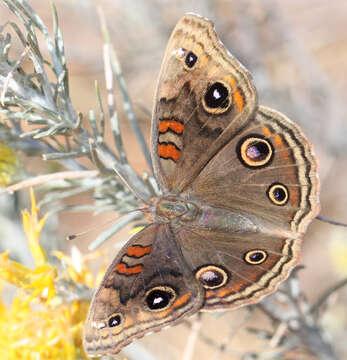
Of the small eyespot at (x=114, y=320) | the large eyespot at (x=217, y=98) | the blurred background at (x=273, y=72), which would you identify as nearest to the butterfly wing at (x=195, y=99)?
the large eyespot at (x=217, y=98)

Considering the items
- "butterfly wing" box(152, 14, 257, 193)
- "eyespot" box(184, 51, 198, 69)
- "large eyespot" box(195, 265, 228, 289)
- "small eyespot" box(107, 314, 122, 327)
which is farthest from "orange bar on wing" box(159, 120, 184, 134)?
"small eyespot" box(107, 314, 122, 327)

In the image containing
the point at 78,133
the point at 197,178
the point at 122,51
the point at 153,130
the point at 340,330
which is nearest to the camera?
the point at 78,133

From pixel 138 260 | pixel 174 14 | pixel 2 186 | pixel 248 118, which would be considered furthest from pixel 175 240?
pixel 174 14

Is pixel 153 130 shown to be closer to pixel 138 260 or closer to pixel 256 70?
pixel 138 260

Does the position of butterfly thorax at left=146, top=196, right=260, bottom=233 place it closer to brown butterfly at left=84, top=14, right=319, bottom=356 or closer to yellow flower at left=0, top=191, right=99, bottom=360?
brown butterfly at left=84, top=14, right=319, bottom=356

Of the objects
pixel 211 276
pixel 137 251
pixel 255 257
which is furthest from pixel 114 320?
pixel 255 257

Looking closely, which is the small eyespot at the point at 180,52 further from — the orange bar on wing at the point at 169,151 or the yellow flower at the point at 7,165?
the yellow flower at the point at 7,165

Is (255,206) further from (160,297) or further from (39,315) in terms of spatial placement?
(39,315)
